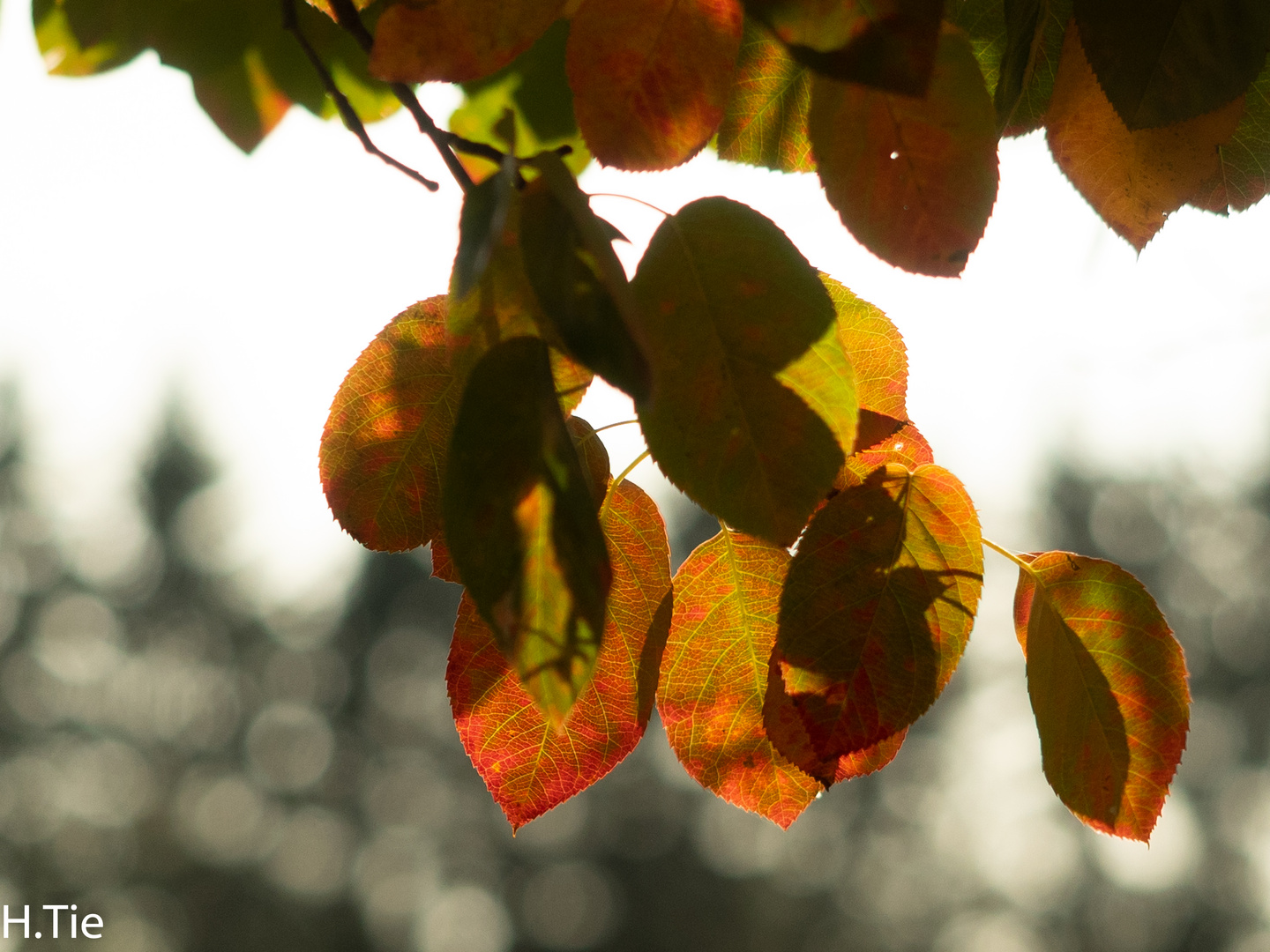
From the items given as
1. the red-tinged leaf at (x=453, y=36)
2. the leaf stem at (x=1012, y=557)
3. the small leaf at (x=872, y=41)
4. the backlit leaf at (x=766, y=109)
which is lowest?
the leaf stem at (x=1012, y=557)

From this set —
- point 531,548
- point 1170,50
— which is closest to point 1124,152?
point 1170,50

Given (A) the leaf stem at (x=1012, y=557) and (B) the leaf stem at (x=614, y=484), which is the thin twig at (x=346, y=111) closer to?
(B) the leaf stem at (x=614, y=484)

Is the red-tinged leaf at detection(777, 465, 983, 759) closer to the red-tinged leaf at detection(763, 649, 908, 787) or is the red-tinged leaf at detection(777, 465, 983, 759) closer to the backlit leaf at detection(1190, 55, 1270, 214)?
the red-tinged leaf at detection(763, 649, 908, 787)

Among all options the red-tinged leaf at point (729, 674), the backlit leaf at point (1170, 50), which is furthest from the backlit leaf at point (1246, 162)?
the red-tinged leaf at point (729, 674)

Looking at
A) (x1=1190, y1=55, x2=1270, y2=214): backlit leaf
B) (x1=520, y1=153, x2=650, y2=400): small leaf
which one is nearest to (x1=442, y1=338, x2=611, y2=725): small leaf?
(x1=520, y1=153, x2=650, y2=400): small leaf

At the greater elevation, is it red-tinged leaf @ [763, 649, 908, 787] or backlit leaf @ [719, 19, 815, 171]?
backlit leaf @ [719, 19, 815, 171]
